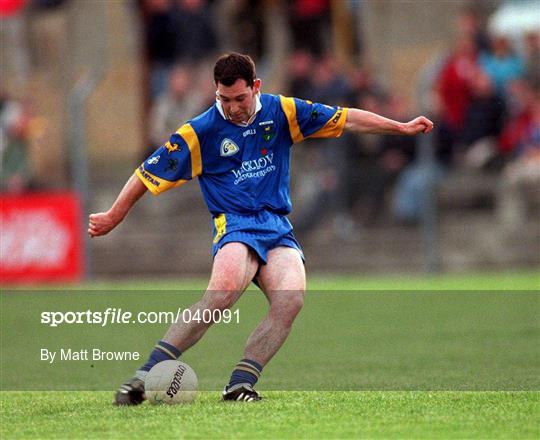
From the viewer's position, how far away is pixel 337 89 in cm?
1942

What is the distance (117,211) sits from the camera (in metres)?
7.71

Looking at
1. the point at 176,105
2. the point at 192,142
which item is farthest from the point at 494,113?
the point at 192,142

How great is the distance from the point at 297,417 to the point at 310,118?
79.2 inches

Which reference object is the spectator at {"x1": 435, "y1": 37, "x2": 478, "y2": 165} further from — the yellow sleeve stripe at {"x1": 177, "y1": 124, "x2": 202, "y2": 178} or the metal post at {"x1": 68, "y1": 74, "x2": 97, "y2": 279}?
the yellow sleeve stripe at {"x1": 177, "y1": 124, "x2": 202, "y2": 178}

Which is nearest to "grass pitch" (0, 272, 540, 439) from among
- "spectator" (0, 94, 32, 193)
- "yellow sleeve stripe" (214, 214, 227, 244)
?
"yellow sleeve stripe" (214, 214, 227, 244)

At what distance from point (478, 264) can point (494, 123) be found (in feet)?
6.99

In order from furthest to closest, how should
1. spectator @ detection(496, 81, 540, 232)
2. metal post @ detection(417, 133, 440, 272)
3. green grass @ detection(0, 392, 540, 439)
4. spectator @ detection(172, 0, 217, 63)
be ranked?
1. spectator @ detection(172, 0, 217, 63)
2. metal post @ detection(417, 133, 440, 272)
3. spectator @ detection(496, 81, 540, 232)
4. green grass @ detection(0, 392, 540, 439)

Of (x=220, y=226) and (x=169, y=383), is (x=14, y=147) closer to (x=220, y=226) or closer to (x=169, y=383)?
(x=220, y=226)

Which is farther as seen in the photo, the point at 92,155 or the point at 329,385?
the point at 92,155

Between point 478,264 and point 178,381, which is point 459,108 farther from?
point 178,381

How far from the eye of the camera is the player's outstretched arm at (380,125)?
7.88 m

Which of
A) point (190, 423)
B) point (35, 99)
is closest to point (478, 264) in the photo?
point (35, 99)

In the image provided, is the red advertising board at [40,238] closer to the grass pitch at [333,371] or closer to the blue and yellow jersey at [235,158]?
the grass pitch at [333,371]
